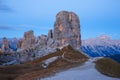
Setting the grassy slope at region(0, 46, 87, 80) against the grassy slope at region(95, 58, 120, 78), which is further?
the grassy slope at region(0, 46, 87, 80)

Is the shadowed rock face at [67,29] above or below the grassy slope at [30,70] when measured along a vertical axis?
above

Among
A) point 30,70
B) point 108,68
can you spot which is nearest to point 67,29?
point 30,70

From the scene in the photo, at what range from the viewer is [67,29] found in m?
168

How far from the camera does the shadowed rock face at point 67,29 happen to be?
165m

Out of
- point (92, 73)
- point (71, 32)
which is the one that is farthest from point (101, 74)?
point (71, 32)

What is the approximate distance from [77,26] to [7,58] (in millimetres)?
44132

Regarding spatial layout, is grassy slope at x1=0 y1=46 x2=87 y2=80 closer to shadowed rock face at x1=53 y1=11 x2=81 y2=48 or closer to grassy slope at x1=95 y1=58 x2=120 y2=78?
grassy slope at x1=95 y1=58 x2=120 y2=78

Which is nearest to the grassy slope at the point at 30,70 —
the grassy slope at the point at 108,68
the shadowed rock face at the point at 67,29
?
Answer: the grassy slope at the point at 108,68

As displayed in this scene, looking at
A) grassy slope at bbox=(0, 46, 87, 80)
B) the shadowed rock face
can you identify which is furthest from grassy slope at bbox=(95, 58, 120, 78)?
the shadowed rock face

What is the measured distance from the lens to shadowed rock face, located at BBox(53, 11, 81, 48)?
165 m

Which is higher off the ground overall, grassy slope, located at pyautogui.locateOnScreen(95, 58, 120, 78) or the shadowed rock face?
the shadowed rock face

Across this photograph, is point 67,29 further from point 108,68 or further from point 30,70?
point 108,68

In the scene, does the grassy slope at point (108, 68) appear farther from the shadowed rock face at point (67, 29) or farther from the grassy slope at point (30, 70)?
the shadowed rock face at point (67, 29)

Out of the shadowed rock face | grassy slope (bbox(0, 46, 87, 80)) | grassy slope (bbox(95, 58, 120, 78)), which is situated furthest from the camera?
the shadowed rock face
